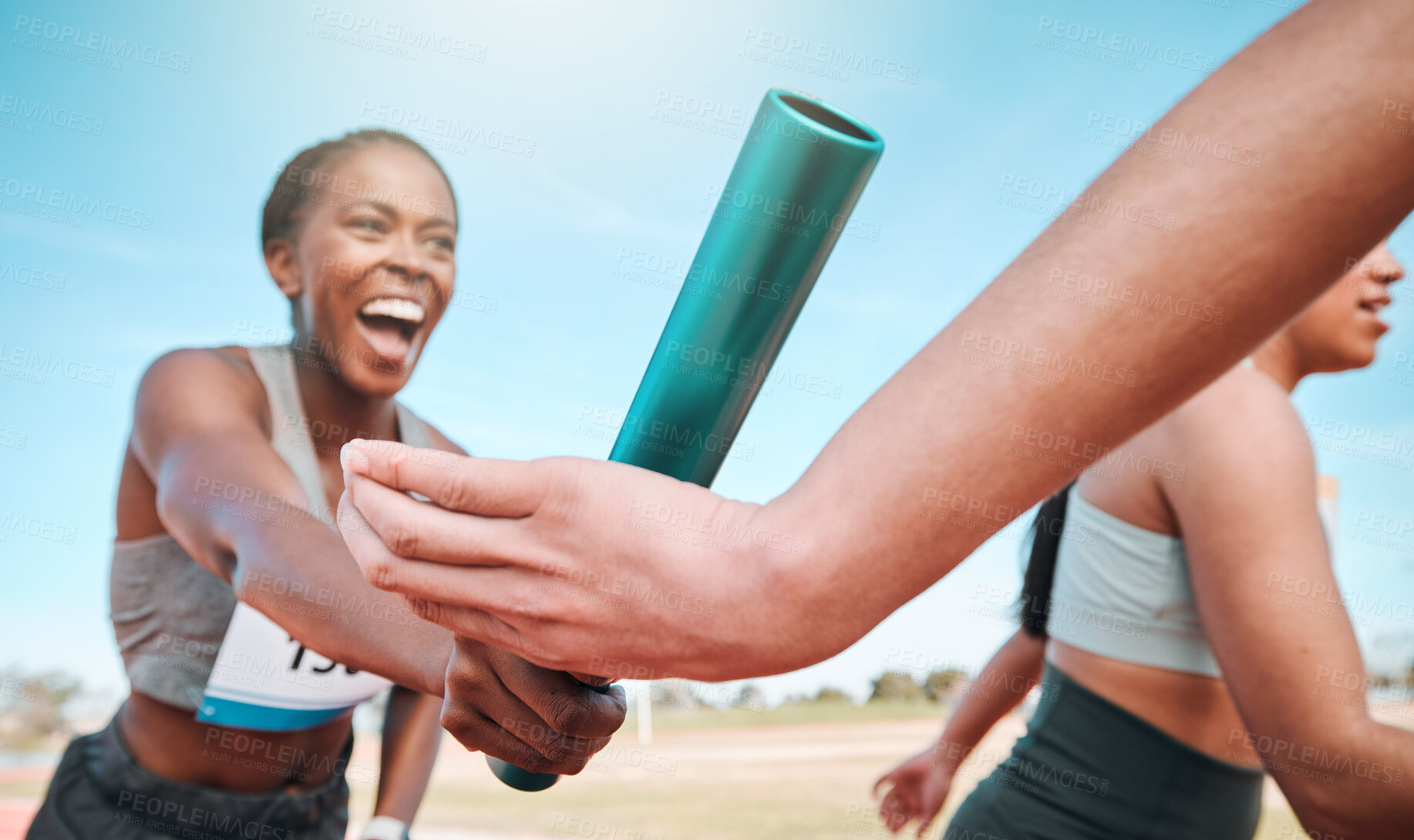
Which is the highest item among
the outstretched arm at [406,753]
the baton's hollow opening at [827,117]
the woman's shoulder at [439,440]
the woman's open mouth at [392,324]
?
the baton's hollow opening at [827,117]

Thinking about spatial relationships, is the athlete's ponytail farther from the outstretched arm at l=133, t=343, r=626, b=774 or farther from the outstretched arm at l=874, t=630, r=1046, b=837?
the outstretched arm at l=133, t=343, r=626, b=774

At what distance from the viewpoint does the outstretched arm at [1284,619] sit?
0.89 meters

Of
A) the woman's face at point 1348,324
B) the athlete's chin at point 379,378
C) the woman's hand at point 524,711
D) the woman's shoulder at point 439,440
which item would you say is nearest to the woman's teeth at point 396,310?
the athlete's chin at point 379,378

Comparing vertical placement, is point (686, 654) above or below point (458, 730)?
above

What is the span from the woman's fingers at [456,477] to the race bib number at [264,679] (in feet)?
3.43

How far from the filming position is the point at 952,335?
50 centimetres

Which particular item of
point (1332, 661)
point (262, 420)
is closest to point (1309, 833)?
point (1332, 661)

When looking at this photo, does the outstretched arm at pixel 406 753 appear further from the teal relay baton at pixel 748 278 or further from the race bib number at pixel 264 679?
the teal relay baton at pixel 748 278

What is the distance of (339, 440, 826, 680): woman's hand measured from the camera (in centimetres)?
48

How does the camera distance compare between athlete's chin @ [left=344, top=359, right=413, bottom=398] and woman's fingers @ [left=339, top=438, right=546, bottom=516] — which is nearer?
woman's fingers @ [left=339, top=438, right=546, bottom=516]

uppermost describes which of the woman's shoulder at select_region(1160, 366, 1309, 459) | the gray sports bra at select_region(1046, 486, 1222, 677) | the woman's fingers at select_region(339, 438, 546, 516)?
the woman's shoulder at select_region(1160, 366, 1309, 459)

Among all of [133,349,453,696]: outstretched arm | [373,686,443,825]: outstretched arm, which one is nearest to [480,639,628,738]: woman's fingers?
[133,349,453,696]: outstretched arm

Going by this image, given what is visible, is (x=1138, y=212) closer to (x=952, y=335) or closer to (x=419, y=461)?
(x=952, y=335)

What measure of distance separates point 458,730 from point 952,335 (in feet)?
1.98
